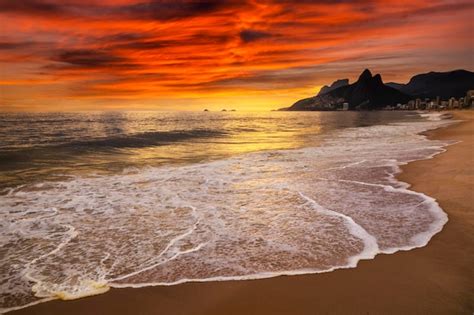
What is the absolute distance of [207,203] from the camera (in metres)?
10.1

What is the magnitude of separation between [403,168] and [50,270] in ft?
43.5

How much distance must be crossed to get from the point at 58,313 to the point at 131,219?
13.2 feet

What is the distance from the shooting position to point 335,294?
16.4ft

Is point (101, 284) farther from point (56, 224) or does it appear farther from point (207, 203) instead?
point (207, 203)

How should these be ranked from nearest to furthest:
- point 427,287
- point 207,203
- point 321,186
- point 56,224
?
point 427,287 < point 56,224 < point 207,203 < point 321,186

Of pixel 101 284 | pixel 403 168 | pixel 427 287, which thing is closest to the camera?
pixel 427 287

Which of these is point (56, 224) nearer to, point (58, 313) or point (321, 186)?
point (58, 313)

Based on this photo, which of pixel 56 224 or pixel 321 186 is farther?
pixel 321 186

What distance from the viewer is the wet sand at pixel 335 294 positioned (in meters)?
4.66

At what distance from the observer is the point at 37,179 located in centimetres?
1546

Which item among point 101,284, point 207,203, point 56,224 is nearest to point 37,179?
point 56,224

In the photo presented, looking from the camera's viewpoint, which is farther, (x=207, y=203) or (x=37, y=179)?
(x=37, y=179)

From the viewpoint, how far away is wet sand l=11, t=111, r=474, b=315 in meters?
4.66

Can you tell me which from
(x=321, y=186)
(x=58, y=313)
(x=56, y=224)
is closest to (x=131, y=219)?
(x=56, y=224)
